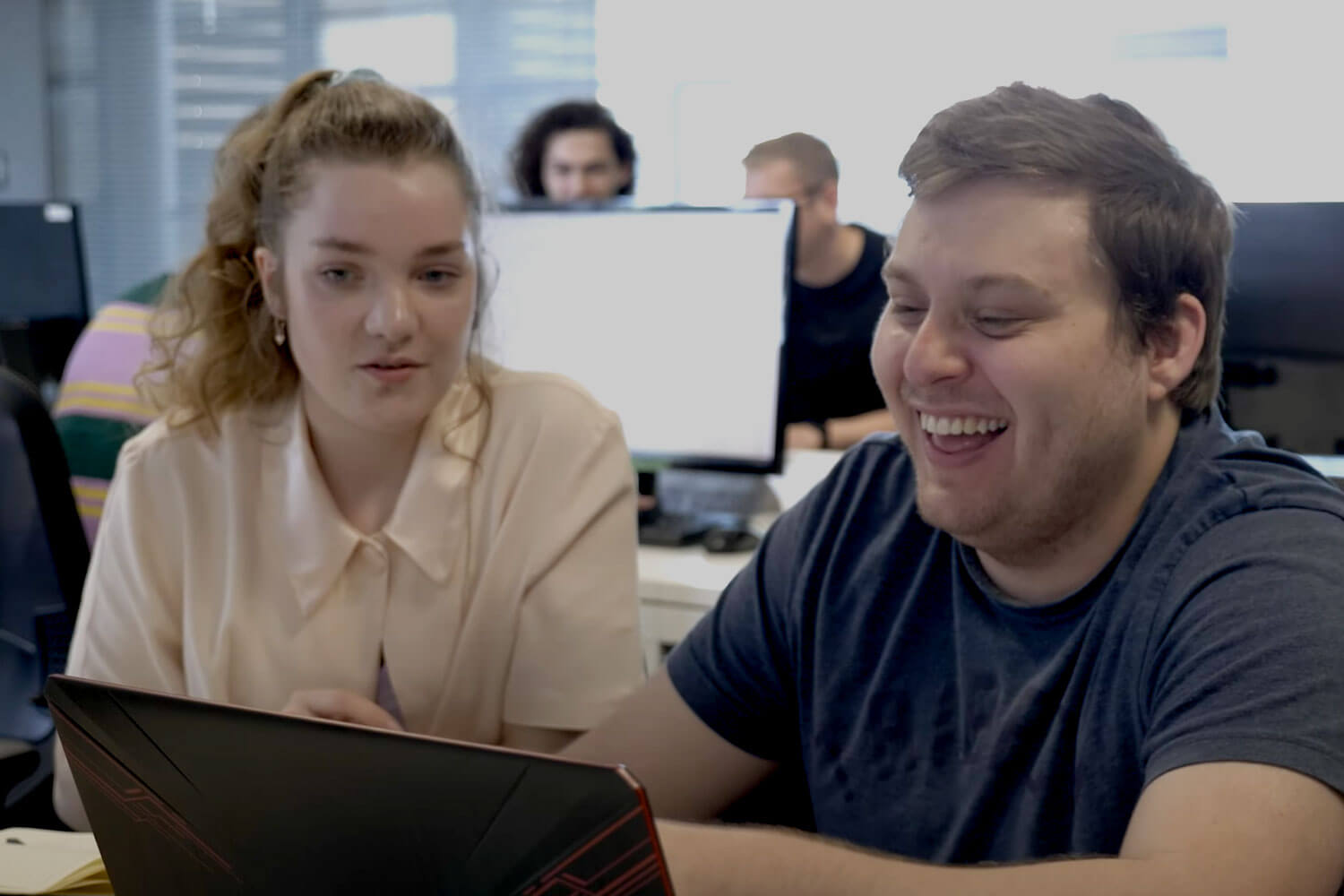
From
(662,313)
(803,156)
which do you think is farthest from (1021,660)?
(803,156)

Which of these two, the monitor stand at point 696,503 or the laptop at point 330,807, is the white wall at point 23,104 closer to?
the monitor stand at point 696,503

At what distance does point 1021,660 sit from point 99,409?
67.5 inches

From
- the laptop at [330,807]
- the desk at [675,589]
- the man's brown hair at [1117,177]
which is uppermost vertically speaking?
the man's brown hair at [1117,177]

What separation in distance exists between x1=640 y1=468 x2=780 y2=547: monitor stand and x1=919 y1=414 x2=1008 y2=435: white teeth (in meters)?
1.15

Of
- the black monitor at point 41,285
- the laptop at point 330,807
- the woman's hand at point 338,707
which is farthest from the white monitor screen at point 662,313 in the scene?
the black monitor at point 41,285

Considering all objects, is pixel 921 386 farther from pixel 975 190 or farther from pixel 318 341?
pixel 318 341

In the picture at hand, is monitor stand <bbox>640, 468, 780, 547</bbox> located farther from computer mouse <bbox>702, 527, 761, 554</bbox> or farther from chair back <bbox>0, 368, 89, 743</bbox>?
chair back <bbox>0, 368, 89, 743</bbox>

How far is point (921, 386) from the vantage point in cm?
108

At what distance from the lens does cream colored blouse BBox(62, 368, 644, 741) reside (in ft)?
4.77

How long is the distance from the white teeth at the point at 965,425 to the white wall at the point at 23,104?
18.7 ft

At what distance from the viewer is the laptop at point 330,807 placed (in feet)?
2.09

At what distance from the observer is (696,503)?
7.82 ft

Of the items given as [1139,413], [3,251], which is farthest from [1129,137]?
[3,251]

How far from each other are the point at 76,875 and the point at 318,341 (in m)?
0.61
